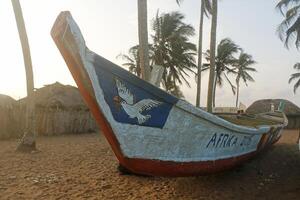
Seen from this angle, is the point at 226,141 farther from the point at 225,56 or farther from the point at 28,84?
the point at 225,56

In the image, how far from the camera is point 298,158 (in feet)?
33.1

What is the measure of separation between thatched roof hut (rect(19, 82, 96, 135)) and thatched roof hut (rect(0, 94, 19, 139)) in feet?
1.58

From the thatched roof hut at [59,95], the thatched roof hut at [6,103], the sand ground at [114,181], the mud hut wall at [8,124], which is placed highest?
the thatched roof hut at [59,95]

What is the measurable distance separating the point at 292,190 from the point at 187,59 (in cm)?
2215

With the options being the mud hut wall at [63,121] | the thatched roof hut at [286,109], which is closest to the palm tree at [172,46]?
the thatched roof hut at [286,109]

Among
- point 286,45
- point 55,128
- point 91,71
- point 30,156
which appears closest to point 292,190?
point 91,71

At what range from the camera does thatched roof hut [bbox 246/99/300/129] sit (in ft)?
85.5

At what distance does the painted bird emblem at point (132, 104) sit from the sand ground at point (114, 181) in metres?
1.92

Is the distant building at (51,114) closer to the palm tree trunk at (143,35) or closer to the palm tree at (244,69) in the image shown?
the palm tree trunk at (143,35)

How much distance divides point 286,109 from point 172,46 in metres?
10.1

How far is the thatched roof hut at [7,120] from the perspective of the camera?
1363cm

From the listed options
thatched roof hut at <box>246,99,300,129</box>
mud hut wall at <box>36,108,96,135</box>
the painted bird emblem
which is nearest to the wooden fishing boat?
the painted bird emblem

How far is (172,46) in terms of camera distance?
28.2m

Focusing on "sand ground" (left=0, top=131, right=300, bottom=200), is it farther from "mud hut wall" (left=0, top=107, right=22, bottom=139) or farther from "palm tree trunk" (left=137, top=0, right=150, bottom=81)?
"mud hut wall" (left=0, top=107, right=22, bottom=139)
